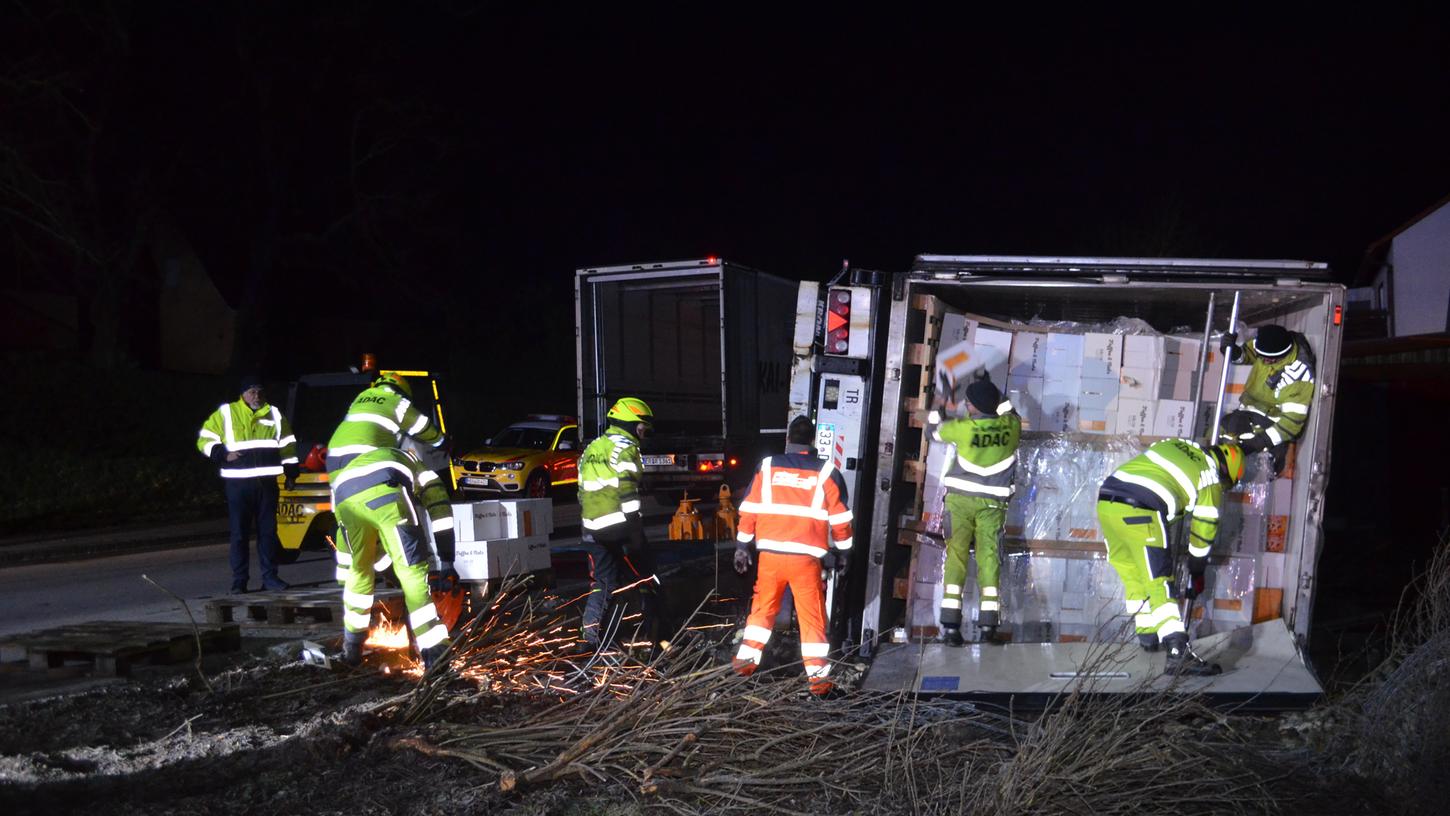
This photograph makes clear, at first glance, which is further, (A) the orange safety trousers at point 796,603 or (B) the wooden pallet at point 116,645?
(B) the wooden pallet at point 116,645

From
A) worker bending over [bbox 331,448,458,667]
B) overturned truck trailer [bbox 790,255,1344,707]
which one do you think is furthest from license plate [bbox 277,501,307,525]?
overturned truck trailer [bbox 790,255,1344,707]

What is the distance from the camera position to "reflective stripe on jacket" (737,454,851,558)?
656 centimetres

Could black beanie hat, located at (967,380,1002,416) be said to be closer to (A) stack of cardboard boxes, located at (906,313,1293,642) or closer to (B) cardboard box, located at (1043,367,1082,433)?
(A) stack of cardboard boxes, located at (906,313,1293,642)

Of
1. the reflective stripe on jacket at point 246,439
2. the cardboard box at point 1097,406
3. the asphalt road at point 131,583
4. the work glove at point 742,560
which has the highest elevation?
the cardboard box at point 1097,406

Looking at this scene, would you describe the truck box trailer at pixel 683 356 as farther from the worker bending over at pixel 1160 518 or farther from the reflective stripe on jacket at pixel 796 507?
the worker bending over at pixel 1160 518

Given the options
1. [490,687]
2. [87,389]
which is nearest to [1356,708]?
[490,687]

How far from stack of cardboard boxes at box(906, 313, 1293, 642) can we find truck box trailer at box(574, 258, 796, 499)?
219 inches

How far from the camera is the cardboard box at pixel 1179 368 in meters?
7.77

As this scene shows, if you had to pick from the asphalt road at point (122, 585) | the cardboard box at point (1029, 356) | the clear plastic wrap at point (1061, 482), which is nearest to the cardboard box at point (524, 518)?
the asphalt road at point (122, 585)

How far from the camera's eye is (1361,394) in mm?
13562

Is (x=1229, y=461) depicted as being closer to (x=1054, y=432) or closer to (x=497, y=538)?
(x=1054, y=432)

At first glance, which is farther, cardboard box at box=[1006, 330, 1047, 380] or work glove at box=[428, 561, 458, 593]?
cardboard box at box=[1006, 330, 1047, 380]

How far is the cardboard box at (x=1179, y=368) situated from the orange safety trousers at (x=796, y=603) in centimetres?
284

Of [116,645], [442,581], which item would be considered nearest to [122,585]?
[116,645]
